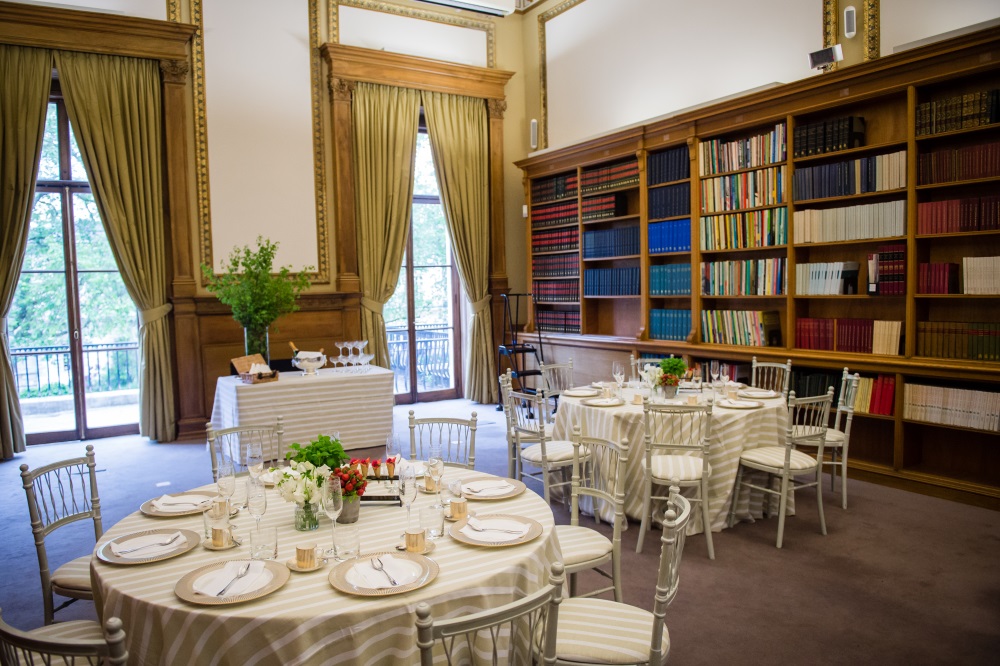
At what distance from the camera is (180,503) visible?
2.69 metres

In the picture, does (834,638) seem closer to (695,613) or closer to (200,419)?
(695,613)

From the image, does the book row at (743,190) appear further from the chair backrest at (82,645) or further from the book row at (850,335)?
the chair backrest at (82,645)

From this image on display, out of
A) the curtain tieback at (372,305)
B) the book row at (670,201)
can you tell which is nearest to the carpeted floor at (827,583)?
the book row at (670,201)

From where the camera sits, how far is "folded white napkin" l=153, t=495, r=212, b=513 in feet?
8.59

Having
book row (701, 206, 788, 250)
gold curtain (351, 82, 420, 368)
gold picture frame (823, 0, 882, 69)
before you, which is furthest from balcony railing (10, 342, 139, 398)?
gold picture frame (823, 0, 882, 69)

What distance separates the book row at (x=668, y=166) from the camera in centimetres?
636

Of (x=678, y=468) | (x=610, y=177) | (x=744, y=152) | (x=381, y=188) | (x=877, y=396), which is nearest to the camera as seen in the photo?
(x=678, y=468)

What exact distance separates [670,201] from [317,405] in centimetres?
364

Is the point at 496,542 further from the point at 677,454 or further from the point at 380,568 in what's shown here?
the point at 677,454

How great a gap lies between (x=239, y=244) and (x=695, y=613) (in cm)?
580

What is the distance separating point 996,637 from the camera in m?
2.88

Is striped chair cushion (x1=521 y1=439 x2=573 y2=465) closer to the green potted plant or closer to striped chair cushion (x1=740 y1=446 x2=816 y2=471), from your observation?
striped chair cushion (x1=740 y1=446 x2=816 y2=471)

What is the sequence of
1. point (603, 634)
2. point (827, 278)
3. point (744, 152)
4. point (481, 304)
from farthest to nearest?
1. point (481, 304)
2. point (744, 152)
3. point (827, 278)
4. point (603, 634)

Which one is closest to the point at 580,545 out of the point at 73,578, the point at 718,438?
the point at 718,438
